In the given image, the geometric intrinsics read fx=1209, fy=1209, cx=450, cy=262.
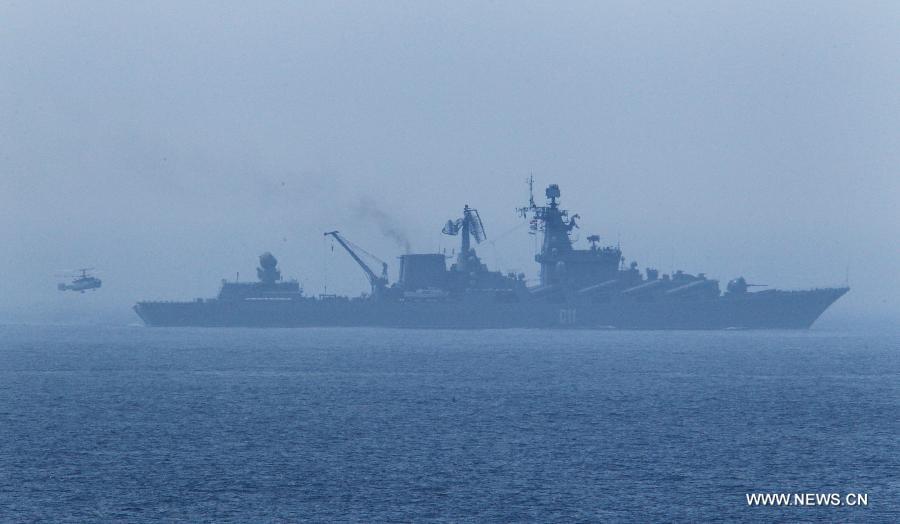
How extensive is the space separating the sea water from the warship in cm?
3648

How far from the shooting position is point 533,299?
125 m

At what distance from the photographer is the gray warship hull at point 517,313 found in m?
122

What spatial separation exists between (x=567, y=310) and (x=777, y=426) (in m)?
75.5

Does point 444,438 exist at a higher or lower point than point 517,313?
lower

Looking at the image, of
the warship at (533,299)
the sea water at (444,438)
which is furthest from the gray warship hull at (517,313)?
the sea water at (444,438)

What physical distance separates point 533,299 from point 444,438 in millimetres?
80685

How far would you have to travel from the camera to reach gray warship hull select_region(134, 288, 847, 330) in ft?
399

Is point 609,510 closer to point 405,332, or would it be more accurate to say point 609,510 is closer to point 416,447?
point 416,447

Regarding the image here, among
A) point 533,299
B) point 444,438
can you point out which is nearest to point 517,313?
point 533,299

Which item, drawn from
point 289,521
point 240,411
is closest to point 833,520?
point 289,521

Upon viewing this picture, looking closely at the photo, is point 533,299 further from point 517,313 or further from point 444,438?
point 444,438

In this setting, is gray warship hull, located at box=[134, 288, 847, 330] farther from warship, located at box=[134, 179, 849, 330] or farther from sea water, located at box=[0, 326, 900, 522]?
sea water, located at box=[0, 326, 900, 522]

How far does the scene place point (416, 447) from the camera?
42.6 meters

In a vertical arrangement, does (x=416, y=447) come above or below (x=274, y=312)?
below
